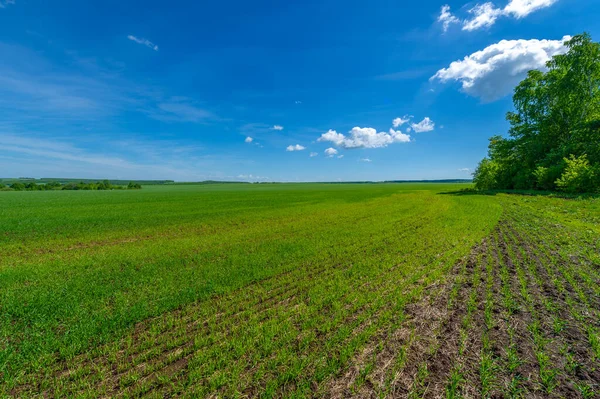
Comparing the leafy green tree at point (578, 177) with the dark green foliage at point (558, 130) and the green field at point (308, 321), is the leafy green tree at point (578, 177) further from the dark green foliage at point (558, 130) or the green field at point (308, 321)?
the green field at point (308, 321)

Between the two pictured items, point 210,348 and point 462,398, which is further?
point 210,348

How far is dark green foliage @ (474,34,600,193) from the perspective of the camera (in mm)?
29656

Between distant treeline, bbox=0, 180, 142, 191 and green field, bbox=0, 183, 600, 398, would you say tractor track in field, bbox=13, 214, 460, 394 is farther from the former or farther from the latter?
distant treeline, bbox=0, 180, 142, 191

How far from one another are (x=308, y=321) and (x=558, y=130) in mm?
55221

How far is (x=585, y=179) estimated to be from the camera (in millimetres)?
27188

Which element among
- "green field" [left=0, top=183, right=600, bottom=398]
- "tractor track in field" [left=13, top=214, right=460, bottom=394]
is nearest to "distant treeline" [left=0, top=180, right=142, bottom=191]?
"green field" [left=0, top=183, right=600, bottom=398]

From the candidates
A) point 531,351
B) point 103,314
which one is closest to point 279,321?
point 103,314

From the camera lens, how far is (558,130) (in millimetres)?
36969

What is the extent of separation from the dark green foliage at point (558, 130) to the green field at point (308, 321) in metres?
29.2

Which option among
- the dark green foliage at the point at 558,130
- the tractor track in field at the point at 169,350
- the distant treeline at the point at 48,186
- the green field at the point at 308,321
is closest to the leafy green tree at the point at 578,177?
the dark green foliage at the point at 558,130

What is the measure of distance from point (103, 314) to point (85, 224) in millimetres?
17867

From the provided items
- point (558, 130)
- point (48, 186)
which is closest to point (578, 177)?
point (558, 130)

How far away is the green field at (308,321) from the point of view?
145 inches

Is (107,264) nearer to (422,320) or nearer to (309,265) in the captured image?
(309,265)
